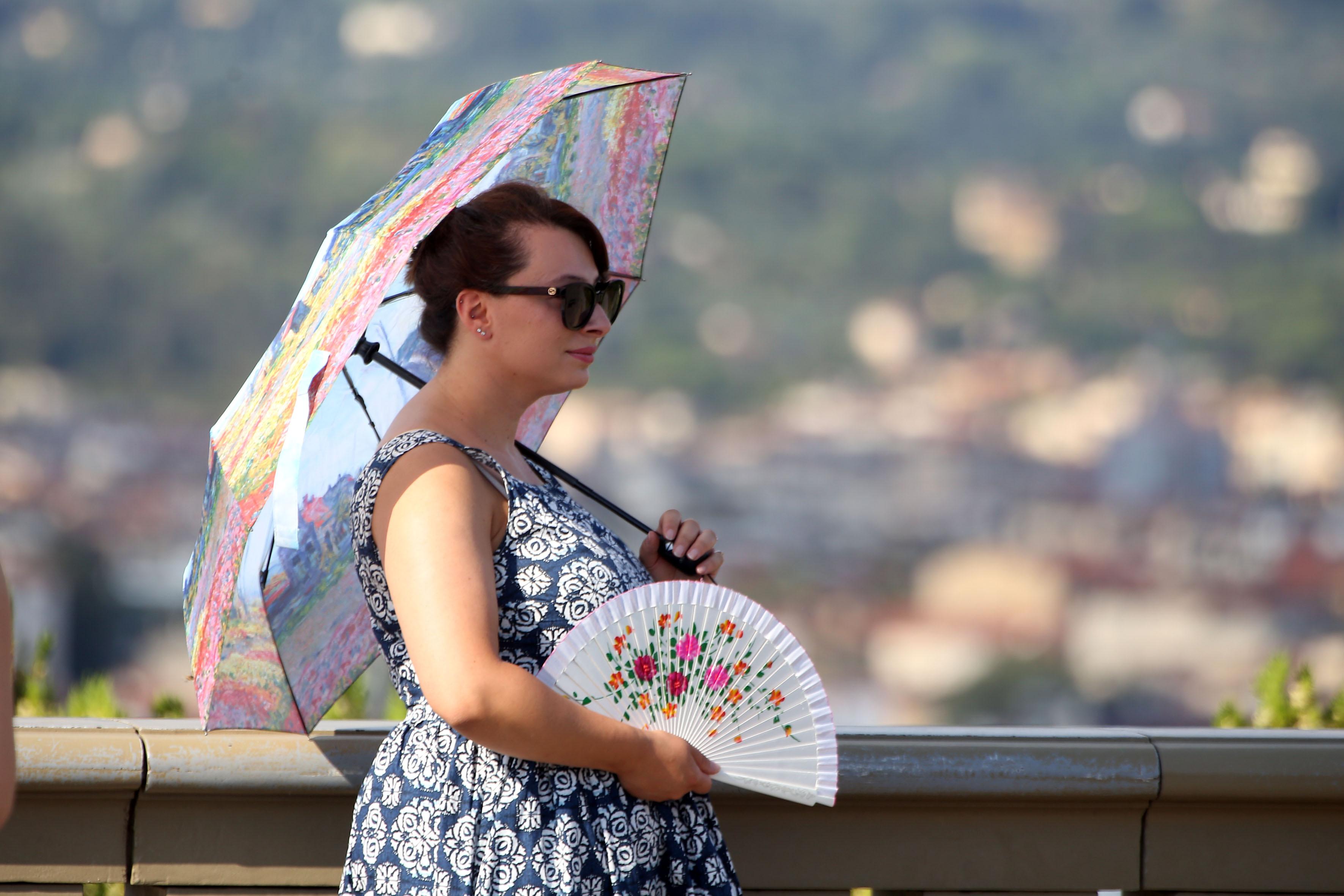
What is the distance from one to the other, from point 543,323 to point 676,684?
0.47 m

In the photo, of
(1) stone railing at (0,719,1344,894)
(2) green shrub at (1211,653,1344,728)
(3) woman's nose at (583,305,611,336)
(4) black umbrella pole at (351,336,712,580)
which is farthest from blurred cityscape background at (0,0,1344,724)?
(3) woman's nose at (583,305,611,336)

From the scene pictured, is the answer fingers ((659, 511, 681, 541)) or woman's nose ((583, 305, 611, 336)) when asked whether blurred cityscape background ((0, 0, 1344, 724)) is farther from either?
woman's nose ((583, 305, 611, 336))

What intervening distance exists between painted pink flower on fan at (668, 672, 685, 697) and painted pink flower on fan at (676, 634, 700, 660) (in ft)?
0.07

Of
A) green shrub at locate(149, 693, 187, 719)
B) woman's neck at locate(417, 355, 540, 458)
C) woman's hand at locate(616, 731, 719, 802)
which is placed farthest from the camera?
green shrub at locate(149, 693, 187, 719)

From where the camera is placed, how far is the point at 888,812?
212 centimetres

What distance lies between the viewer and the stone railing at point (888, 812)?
6.65ft

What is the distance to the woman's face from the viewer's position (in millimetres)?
1691

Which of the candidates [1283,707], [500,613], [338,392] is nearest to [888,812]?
[500,613]

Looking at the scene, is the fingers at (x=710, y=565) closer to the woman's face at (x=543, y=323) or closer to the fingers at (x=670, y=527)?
the fingers at (x=670, y=527)

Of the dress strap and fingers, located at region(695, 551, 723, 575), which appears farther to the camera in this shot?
fingers, located at region(695, 551, 723, 575)

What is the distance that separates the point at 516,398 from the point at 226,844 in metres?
0.89

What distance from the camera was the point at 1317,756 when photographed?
209 centimetres

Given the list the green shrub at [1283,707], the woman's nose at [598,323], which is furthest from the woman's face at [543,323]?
the green shrub at [1283,707]

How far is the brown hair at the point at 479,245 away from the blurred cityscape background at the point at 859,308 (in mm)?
5739
